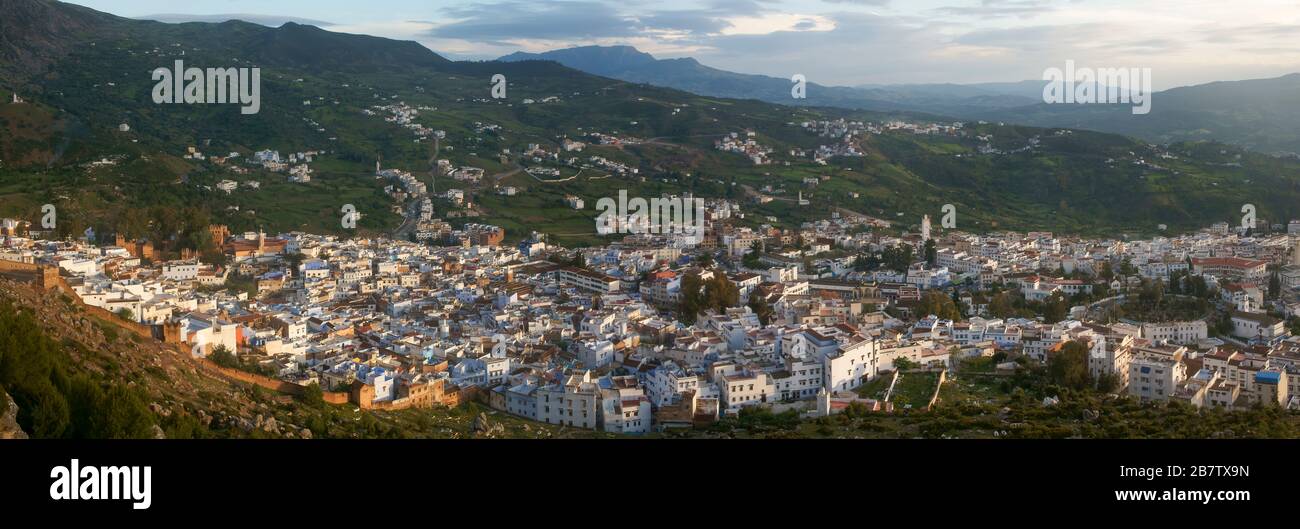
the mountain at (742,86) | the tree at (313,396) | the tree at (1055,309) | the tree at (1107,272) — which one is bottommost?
the tree at (313,396)

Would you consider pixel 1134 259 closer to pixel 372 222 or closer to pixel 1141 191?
pixel 1141 191

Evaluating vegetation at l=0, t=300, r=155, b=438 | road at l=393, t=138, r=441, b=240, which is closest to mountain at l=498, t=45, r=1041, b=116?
road at l=393, t=138, r=441, b=240

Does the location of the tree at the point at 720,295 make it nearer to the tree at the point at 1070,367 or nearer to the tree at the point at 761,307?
the tree at the point at 761,307

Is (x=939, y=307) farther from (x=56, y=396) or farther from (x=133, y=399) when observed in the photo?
(x=56, y=396)

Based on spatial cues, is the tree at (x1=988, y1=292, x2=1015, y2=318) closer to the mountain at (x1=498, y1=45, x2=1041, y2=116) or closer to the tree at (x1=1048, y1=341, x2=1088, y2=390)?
the tree at (x1=1048, y1=341, x2=1088, y2=390)

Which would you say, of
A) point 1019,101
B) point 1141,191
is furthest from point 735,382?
point 1019,101

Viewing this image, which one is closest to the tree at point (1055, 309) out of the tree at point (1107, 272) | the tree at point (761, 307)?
the tree at point (1107, 272)
